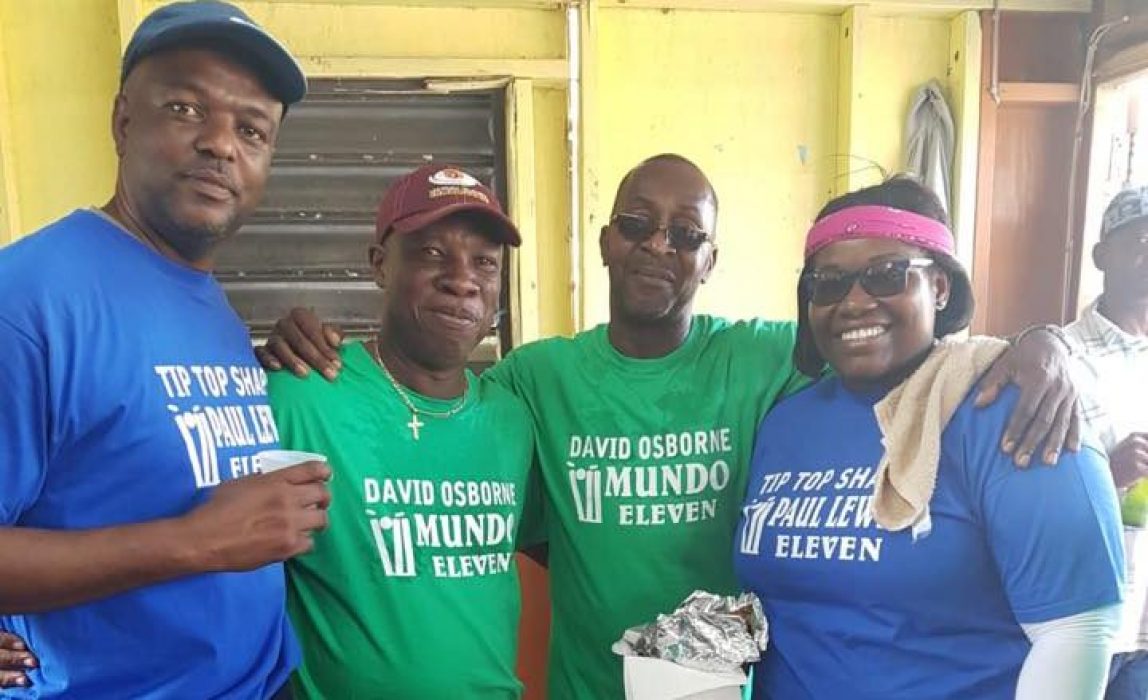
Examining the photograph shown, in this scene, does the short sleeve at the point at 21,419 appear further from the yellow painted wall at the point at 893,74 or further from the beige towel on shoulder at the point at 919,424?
the yellow painted wall at the point at 893,74

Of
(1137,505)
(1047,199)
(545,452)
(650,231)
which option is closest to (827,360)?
(650,231)

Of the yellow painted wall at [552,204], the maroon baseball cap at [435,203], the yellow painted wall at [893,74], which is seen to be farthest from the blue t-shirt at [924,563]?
the yellow painted wall at [893,74]

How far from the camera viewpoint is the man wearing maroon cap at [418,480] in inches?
49.5

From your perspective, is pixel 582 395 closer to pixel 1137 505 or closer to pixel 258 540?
pixel 258 540

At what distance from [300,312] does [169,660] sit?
640 millimetres

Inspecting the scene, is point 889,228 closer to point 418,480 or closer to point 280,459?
point 418,480

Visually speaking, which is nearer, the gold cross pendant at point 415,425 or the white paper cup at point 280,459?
the white paper cup at point 280,459

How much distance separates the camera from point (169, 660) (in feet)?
3.26

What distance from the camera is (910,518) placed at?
1154 mm

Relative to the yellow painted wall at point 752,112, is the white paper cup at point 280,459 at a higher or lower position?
lower

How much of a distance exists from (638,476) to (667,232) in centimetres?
48

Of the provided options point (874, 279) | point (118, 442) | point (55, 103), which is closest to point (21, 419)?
point (118, 442)

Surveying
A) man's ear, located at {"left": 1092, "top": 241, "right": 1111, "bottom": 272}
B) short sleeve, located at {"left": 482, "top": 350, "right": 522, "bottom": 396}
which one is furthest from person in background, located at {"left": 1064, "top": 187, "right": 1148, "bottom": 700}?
short sleeve, located at {"left": 482, "top": 350, "right": 522, "bottom": 396}

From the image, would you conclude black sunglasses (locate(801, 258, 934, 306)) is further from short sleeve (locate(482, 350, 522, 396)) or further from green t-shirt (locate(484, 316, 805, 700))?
short sleeve (locate(482, 350, 522, 396))
